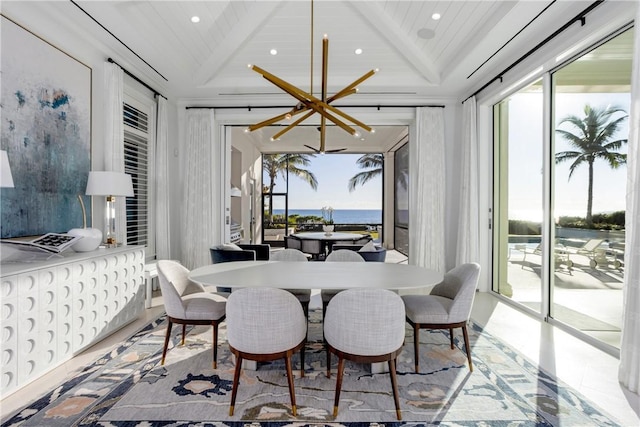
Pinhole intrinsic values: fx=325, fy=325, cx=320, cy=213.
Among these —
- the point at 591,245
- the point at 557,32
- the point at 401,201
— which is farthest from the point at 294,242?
the point at 557,32

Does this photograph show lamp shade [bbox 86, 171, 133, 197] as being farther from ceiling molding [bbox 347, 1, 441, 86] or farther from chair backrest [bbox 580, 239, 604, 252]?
chair backrest [bbox 580, 239, 604, 252]

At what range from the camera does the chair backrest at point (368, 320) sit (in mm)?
1801

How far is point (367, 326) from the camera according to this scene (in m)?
1.82

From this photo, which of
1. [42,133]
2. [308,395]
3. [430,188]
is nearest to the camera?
[308,395]

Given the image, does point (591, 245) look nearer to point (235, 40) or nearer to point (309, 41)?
point (309, 41)

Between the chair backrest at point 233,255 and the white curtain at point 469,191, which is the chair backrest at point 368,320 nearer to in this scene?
the chair backrest at point 233,255

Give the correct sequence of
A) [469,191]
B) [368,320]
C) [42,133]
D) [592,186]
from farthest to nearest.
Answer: [469,191]
[592,186]
[42,133]
[368,320]

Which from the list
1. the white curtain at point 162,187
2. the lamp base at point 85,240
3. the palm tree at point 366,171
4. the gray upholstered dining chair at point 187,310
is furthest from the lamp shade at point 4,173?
the palm tree at point 366,171

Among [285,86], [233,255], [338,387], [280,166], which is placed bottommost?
[338,387]

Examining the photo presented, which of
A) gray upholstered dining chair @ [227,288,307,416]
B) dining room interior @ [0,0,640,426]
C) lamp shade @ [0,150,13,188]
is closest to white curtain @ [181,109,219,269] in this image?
dining room interior @ [0,0,640,426]

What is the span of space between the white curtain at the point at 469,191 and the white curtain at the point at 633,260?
2.35 meters

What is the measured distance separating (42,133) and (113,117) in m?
0.90

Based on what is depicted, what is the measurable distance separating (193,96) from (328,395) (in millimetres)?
4822

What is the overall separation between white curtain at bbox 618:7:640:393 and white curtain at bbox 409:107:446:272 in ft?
9.23
